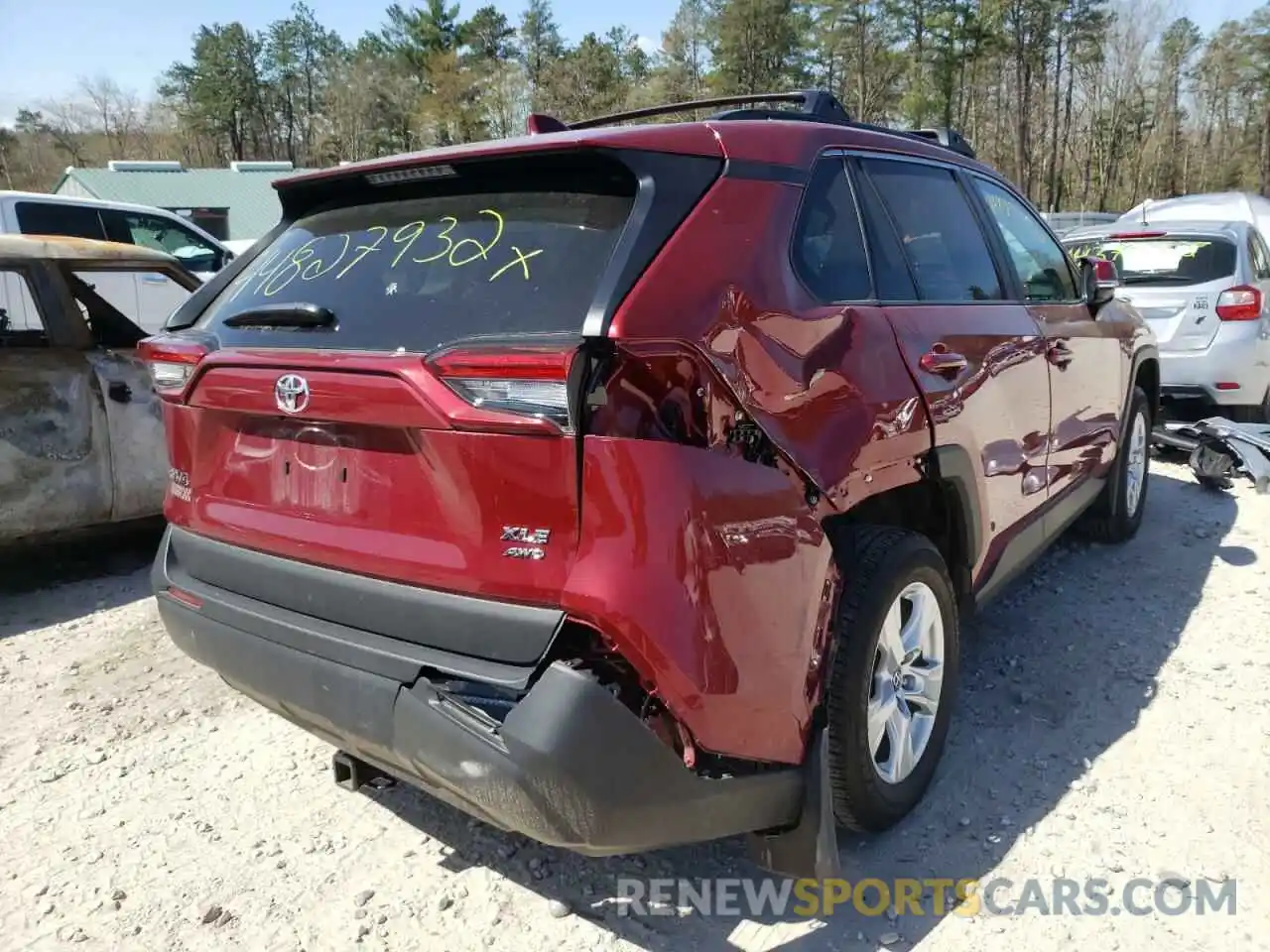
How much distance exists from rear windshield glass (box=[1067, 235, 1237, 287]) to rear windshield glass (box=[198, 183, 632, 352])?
241 inches

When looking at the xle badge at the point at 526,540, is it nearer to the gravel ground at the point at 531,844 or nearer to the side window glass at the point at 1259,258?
the gravel ground at the point at 531,844

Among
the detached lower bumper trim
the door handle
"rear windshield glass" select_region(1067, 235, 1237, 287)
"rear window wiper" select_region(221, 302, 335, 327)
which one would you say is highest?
"rear windshield glass" select_region(1067, 235, 1237, 287)

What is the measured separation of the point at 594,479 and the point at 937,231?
187 cm

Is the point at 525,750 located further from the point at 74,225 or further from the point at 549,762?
the point at 74,225

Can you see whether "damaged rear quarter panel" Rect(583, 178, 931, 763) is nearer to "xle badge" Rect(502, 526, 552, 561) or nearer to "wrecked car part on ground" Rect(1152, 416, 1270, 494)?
"xle badge" Rect(502, 526, 552, 561)

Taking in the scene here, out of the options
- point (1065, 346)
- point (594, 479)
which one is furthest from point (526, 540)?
point (1065, 346)

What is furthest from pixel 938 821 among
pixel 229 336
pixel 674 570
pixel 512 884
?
pixel 229 336

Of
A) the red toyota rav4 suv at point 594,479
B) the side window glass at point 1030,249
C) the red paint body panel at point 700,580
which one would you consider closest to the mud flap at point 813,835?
the red toyota rav4 suv at point 594,479

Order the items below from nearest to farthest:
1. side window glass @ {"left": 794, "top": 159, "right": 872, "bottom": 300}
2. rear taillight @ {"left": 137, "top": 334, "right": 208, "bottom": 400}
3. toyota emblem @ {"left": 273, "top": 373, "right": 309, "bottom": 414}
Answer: toyota emblem @ {"left": 273, "top": 373, "right": 309, "bottom": 414}
side window glass @ {"left": 794, "top": 159, "right": 872, "bottom": 300}
rear taillight @ {"left": 137, "top": 334, "right": 208, "bottom": 400}

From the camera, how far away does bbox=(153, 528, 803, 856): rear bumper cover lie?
1.86 m

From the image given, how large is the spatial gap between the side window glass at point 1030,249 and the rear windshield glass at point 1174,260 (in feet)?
10.8

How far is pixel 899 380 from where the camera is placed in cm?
260

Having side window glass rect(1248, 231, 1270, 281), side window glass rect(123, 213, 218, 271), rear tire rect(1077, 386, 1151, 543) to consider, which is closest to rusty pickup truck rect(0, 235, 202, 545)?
rear tire rect(1077, 386, 1151, 543)

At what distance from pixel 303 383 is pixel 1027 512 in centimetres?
261
